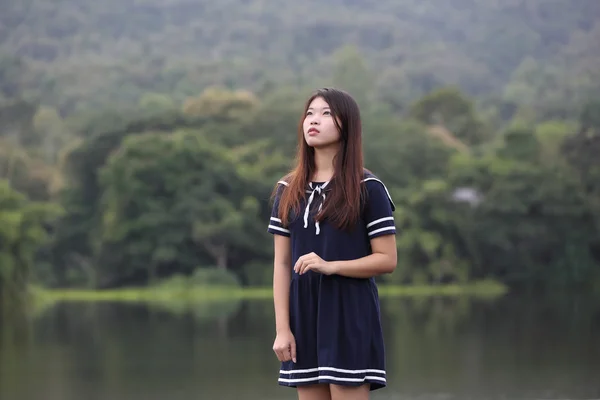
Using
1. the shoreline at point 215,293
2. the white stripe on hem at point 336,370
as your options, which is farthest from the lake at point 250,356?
the shoreline at point 215,293

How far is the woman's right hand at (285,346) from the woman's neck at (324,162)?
1.20 feet

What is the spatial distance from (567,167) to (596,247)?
103 inches

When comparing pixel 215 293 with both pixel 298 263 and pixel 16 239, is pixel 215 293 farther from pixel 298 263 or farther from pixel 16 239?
pixel 298 263

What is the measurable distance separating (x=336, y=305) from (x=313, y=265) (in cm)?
13

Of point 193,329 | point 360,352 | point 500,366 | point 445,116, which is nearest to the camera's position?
point 360,352

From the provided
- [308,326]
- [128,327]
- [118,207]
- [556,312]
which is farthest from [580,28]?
[308,326]

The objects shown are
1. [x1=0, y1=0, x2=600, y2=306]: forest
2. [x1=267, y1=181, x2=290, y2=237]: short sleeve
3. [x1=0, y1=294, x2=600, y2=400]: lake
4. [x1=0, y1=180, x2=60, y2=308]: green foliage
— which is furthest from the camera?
[x1=0, y1=0, x2=600, y2=306]: forest

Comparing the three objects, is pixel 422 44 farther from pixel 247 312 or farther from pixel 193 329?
pixel 193 329

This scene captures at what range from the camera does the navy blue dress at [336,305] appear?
280 cm

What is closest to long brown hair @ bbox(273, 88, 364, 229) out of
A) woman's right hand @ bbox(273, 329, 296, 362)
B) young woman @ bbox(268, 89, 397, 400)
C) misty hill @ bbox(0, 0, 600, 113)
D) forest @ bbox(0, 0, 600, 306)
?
young woman @ bbox(268, 89, 397, 400)

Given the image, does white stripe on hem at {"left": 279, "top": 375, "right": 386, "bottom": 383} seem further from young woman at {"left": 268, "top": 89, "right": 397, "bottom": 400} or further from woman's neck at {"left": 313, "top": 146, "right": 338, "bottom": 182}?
woman's neck at {"left": 313, "top": 146, "right": 338, "bottom": 182}

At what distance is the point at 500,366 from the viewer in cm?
1038

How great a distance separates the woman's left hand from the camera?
108 inches

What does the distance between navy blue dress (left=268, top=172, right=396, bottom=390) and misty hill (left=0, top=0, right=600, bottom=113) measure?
54856 millimetres
